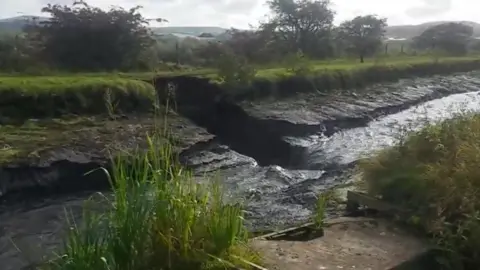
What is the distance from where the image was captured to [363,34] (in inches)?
1591

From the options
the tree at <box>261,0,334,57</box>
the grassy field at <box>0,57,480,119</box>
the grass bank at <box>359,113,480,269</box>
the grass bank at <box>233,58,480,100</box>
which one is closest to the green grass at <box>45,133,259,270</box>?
the grass bank at <box>359,113,480,269</box>

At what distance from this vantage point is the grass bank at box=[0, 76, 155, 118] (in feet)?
51.2

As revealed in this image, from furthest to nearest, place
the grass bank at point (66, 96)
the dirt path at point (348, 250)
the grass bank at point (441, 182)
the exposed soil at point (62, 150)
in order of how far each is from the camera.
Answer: the grass bank at point (66, 96) → the exposed soil at point (62, 150) → the grass bank at point (441, 182) → the dirt path at point (348, 250)

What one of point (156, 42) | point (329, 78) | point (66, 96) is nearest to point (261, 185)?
point (66, 96)

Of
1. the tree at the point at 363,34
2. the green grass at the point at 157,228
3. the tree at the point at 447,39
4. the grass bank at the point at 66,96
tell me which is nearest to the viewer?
the green grass at the point at 157,228

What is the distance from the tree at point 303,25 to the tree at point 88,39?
11.9 meters

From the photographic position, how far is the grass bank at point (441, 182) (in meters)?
5.18

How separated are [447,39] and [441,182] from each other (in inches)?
1737

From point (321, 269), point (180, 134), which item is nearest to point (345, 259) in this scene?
point (321, 269)

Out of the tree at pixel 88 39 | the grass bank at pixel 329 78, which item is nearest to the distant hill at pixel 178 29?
the tree at pixel 88 39

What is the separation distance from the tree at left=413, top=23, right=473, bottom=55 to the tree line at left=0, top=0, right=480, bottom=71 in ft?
4.32

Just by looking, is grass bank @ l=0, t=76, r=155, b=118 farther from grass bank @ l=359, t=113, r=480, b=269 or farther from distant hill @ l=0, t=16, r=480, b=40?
grass bank @ l=359, t=113, r=480, b=269

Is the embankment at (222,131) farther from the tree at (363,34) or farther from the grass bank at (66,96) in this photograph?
the tree at (363,34)

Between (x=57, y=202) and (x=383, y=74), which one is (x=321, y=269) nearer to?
(x=57, y=202)
